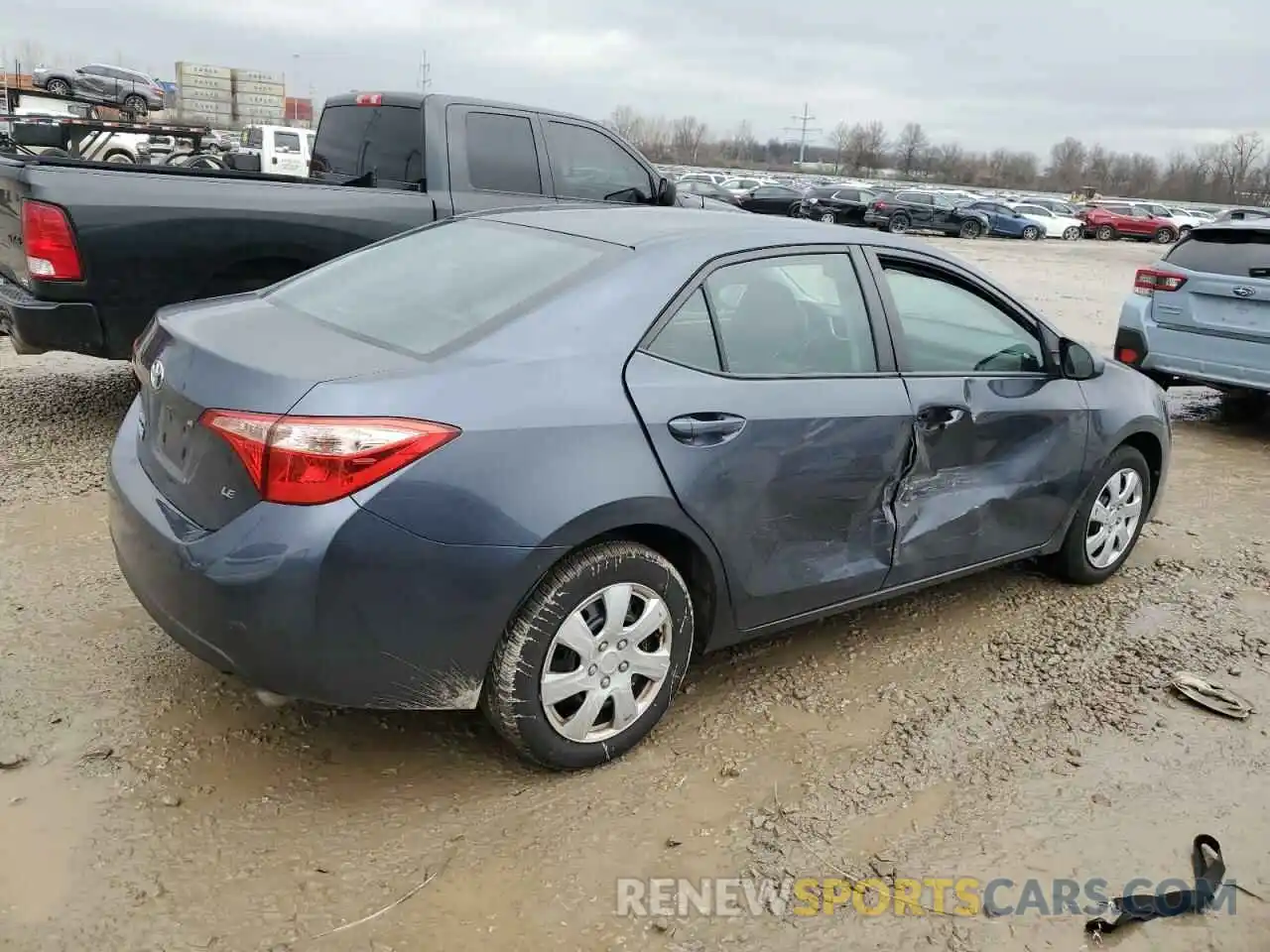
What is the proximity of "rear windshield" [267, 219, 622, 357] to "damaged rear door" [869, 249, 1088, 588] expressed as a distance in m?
1.16

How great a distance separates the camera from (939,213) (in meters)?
36.0

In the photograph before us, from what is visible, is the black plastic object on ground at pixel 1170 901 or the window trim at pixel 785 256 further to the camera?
the window trim at pixel 785 256

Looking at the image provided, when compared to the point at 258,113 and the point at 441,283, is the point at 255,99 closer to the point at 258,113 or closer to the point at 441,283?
the point at 258,113

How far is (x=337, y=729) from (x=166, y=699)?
55 centimetres

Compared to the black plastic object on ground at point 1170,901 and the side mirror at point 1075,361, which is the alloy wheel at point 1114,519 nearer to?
the side mirror at point 1075,361

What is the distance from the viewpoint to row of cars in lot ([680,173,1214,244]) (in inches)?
1379

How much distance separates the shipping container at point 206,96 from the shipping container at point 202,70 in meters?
0.71

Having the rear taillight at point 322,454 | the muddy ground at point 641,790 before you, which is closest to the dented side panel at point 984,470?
the muddy ground at point 641,790

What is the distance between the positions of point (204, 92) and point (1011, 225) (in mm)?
38414

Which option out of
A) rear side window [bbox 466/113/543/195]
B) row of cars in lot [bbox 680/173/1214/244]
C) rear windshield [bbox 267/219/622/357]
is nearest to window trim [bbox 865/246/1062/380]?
rear windshield [bbox 267/219/622/357]

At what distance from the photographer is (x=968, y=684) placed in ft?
12.1

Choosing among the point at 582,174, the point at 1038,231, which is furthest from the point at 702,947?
the point at 1038,231

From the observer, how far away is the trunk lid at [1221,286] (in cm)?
707

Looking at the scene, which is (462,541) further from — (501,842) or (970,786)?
(970,786)
